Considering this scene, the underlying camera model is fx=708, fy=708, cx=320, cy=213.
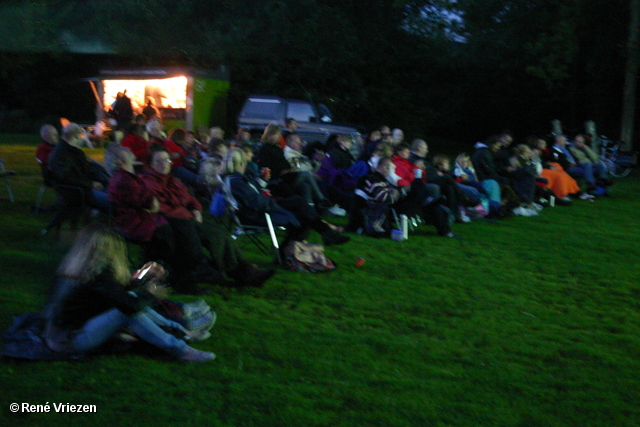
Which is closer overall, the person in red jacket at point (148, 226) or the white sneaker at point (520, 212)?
the person in red jacket at point (148, 226)

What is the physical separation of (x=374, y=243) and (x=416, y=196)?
3.08ft

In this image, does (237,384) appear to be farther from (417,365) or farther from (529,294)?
(529,294)

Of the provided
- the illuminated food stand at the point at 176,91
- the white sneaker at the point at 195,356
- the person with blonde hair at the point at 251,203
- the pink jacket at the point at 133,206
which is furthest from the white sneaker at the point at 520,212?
the illuminated food stand at the point at 176,91

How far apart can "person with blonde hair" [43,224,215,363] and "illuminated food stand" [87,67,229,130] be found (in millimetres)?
16307

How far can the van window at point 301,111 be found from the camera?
18.4 m

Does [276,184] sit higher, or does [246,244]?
[276,184]

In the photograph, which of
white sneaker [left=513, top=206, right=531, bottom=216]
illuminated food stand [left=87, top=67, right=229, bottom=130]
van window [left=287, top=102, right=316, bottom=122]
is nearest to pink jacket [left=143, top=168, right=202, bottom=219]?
white sneaker [left=513, top=206, right=531, bottom=216]

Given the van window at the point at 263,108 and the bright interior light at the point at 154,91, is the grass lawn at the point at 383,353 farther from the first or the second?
the bright interior light at the point at 154,91

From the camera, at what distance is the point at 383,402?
3.87 m

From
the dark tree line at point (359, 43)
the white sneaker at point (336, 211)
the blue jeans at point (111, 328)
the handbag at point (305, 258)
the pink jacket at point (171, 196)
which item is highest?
the dark tree line at point (359, 43)

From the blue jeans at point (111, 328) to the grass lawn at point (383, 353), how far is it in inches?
6.3

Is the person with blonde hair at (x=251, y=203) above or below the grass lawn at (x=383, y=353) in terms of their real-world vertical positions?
above

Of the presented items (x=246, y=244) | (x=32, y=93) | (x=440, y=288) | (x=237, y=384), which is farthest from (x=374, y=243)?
(x=32, y=93)

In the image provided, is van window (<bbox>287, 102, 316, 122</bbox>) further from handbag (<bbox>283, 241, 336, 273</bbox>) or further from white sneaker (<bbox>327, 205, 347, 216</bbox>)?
handbag (<bbox>283, 241, 336, 273</bbox>)
